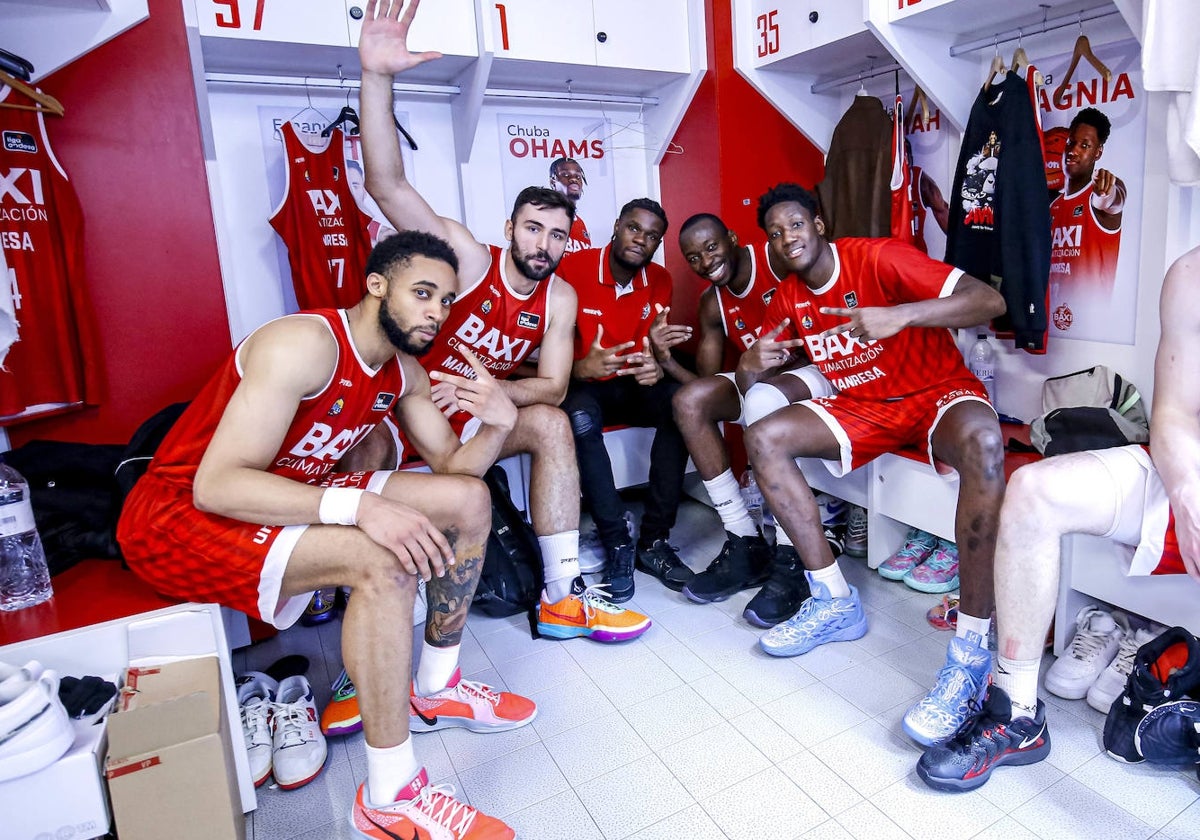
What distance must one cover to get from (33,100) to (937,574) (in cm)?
282

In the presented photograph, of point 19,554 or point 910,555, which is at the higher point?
point 19,554

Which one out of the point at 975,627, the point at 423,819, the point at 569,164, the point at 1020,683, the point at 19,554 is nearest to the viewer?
the point at 423,819

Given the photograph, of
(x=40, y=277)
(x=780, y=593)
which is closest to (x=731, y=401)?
(x=780, y=593)

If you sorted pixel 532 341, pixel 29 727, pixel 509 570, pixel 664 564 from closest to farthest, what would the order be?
pixel 29 727
pixel 509 570
pixel 532 341
pixel 664 564

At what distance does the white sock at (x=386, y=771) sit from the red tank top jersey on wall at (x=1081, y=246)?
2.33m

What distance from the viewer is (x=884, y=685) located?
6.18ft

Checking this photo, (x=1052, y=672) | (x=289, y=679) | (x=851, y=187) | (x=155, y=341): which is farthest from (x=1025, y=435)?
(x=155, y=341)

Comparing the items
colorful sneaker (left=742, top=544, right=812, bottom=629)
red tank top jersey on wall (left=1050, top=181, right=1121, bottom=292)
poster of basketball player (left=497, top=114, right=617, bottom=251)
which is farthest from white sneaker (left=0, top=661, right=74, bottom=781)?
red tank top jersey on wall (left=1050, top=181, right=1121, bottom=292)

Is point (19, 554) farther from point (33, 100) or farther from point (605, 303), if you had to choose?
point (605, 303)

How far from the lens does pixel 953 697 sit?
1.65m

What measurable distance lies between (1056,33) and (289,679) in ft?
9.47

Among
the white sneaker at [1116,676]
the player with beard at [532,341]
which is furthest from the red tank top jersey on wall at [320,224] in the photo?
the white sneaker at [1116,676]

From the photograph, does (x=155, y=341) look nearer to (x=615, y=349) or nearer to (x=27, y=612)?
(x=27, y=612)

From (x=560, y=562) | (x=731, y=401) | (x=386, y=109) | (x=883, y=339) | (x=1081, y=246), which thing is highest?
(x=386, y=109)
